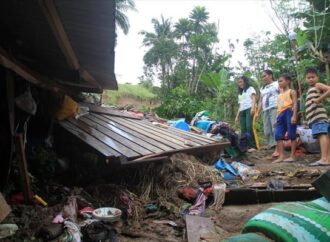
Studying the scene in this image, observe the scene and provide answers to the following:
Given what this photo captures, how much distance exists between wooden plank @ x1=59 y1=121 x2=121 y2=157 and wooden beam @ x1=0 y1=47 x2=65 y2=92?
24.0 inches

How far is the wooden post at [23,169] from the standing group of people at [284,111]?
409cm

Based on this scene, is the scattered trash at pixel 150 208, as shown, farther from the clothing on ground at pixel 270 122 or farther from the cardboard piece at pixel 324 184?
the clothing on ground at pixel 270 122

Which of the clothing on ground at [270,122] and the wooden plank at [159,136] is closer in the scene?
the wooden plank at [159,136]

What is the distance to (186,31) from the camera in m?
27.7

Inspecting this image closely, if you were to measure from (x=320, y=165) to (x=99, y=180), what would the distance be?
10.9 feet

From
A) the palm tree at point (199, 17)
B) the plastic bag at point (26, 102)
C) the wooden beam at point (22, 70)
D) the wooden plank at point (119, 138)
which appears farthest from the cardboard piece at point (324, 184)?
the palm tree at point (199, 17)

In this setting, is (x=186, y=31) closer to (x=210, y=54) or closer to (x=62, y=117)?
(x=210, y=54)


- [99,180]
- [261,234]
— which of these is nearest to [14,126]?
[99,180]

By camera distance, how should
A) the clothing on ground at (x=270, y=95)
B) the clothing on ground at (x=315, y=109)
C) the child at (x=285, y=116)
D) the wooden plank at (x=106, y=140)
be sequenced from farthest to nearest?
the clothing on ground at (x=270, y=95) < the child at (x=285, y=116) < the clothing on ground at (x=315, y=109) < the wooden plank at (x=106, y=140)

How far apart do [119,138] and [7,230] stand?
98.8 inches

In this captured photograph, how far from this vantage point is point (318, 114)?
17.1ft

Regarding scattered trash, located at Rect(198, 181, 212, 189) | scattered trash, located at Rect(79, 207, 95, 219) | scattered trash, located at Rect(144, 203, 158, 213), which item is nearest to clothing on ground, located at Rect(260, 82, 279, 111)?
scattered trash, located at Rect(198, 181, 212, 189)

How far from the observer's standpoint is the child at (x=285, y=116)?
5758 mm

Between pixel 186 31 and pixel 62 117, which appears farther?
pixel 186 31
